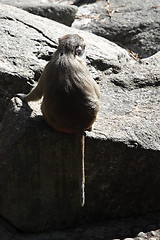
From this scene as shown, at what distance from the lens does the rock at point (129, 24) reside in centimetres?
732

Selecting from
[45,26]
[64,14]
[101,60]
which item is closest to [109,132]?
[101,60]

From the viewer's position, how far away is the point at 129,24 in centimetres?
754

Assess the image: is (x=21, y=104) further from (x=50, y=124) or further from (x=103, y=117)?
(x=103, y=117)

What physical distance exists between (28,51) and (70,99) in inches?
59.7

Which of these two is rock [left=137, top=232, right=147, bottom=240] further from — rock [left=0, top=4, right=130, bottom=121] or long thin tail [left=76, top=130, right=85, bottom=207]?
rock [left=0, top=4, right=130, bottom=121]

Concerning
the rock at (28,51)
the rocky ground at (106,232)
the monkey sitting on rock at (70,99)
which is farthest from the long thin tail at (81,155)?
the rock at (28,51)

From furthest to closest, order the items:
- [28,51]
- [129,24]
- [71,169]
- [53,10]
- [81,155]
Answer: [129,24] < [53,10] < [28,51] < [71,169] < [81,155]

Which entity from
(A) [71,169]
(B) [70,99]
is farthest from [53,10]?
(A) [71,169]

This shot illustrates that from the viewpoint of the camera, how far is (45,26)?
5703mm

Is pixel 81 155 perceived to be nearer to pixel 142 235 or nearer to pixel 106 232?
pixel 106 232

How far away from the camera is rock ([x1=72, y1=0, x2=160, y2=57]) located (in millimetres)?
7324

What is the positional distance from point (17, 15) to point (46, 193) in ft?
8.60

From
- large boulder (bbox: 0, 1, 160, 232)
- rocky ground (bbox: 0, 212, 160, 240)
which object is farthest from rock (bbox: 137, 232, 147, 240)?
large boulder (bbox: 0, 1, 160, 232)

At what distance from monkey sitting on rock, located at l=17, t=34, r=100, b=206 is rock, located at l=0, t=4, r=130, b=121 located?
0.80 meters
